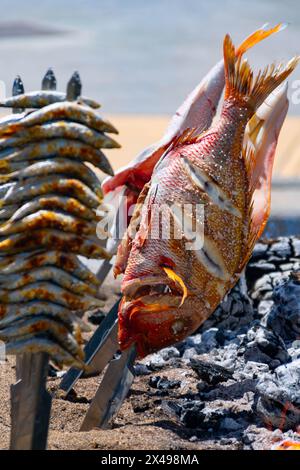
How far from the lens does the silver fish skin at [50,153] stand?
368 centimetres

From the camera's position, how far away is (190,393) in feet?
18.7

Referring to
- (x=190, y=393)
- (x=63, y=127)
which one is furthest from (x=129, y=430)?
(x=63, y=127)

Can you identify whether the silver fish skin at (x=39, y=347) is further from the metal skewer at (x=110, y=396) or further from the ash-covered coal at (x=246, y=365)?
the ash-covered coal at (x=246, y=365)

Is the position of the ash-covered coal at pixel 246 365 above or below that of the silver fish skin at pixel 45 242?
below

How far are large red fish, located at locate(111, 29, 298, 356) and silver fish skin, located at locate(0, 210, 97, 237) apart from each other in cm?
114

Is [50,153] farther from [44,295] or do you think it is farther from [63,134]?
[44,295]

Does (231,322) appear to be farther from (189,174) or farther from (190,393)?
(189,174)

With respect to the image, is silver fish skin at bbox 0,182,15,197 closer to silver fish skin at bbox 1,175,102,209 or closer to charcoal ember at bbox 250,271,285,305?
silver fish skin at bbox 1,175,102,209

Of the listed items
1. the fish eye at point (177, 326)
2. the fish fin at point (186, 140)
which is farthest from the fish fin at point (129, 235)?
the fish eye at point (177, 326)

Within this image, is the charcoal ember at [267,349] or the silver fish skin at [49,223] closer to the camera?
the silver fish skin at [49,223]

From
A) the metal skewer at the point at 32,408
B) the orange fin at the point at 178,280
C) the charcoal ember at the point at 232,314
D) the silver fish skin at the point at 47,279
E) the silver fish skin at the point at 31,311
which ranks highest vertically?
the silver fish skin at the point at 47,279

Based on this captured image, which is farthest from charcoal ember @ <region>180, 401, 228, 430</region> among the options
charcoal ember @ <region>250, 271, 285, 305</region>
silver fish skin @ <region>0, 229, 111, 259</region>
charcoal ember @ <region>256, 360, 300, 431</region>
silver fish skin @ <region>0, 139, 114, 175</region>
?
charcoal ember @ <region>250, 271, 285, 305</region>

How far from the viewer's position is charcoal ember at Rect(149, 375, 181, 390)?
19.4ft
